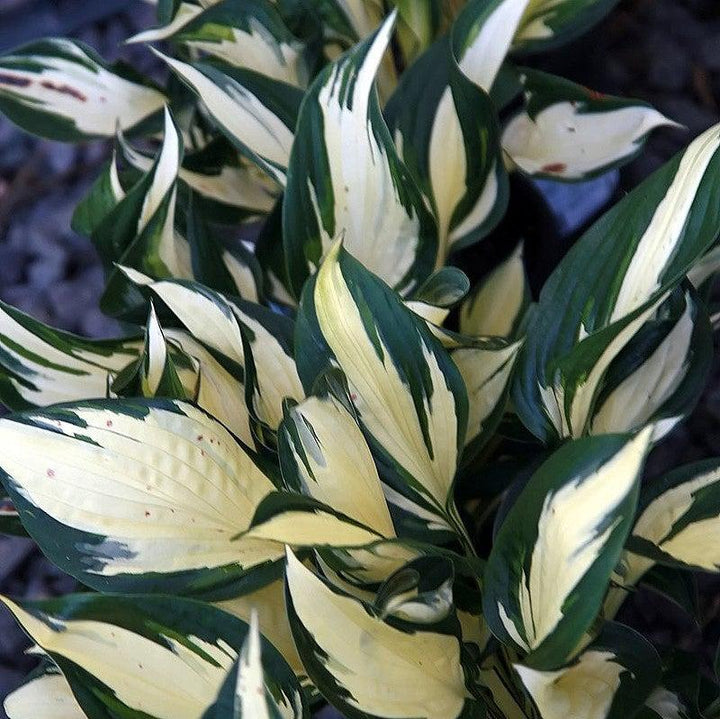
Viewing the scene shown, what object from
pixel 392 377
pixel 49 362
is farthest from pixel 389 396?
pixel 49 362

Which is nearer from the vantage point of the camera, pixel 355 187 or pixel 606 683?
pixel 606 683

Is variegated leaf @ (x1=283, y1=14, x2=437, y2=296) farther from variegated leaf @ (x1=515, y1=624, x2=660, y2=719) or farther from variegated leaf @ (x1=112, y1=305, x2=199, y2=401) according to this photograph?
variegated leaf @ (x1=515, y1=624, x2=660, y2=719)

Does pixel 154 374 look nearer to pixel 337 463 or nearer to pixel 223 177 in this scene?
pixel 337 463

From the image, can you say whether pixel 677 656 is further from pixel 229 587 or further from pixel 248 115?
pixel 248 115

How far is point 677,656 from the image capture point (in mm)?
539

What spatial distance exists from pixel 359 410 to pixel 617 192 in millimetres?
562

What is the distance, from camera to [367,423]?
475 mm

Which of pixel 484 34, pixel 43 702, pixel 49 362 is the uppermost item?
pixel 484 34

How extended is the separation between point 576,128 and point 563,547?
418 mm

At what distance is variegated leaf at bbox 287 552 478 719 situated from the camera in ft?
1.30

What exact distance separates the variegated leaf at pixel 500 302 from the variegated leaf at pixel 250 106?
0.22 meters

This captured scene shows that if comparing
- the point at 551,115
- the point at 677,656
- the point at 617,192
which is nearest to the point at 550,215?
the point at 617,192

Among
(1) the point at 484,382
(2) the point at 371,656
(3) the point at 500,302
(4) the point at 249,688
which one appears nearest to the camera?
(4) the point at 249,688

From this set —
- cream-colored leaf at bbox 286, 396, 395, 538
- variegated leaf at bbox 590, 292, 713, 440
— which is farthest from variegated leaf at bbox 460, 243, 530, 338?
cream-colored leaf at bbox 286, 396, 395, 538
